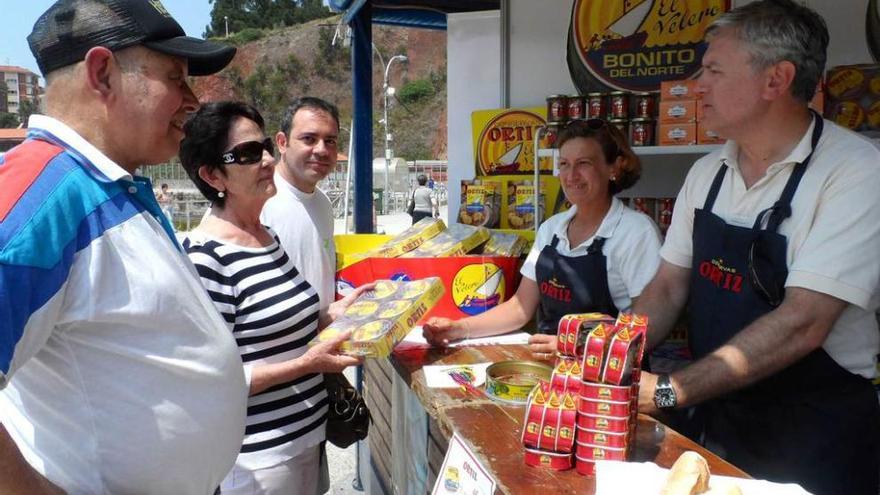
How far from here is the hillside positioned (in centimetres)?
7319

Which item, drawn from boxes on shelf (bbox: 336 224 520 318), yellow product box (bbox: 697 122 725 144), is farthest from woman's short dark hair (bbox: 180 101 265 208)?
yellow product box (bbox: 697 122 725 144)

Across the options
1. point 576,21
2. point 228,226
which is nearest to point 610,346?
point 228,226

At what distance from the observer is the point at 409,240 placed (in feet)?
10.8

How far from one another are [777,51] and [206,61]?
1.66m

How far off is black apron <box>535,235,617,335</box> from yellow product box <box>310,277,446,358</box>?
0.51 metres

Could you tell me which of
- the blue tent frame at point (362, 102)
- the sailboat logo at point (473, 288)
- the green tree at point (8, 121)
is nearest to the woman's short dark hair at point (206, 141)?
the sailboat logo at point (473, 288)

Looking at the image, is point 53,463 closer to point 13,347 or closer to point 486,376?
point 13,347

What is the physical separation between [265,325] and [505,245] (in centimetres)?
150

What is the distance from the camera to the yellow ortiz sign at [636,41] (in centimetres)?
394

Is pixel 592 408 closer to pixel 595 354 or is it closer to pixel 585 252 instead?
pixel 595 354

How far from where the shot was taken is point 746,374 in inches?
70.8

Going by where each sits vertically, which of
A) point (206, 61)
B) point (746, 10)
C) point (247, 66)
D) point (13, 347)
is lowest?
point (13, 347)

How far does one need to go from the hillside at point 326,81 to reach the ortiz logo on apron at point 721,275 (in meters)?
69.1

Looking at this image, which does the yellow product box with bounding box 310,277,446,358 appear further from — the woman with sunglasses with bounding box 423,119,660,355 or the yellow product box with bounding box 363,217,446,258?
the yellow product box with bounding box 363,217,446,258
